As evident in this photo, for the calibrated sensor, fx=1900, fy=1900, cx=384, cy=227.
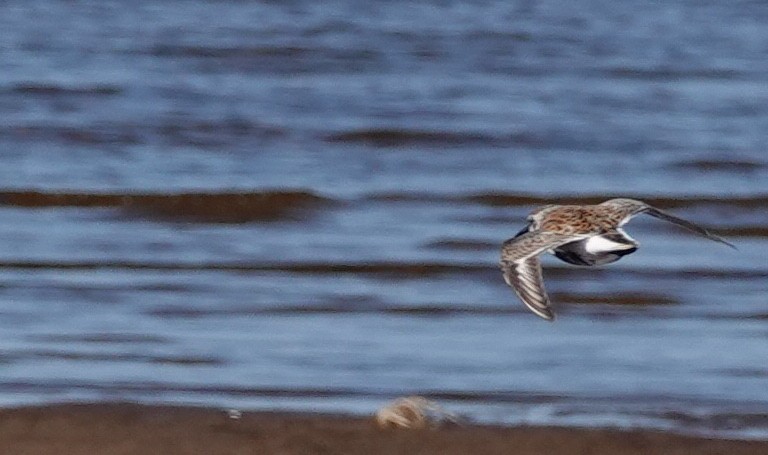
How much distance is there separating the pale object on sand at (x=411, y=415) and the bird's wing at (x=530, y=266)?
1.89 ft

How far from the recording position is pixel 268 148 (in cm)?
1061

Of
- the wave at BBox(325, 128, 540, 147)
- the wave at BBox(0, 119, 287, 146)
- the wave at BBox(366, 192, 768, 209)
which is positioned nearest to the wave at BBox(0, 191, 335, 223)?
the wave at BBox(366, 192, 768, 209)

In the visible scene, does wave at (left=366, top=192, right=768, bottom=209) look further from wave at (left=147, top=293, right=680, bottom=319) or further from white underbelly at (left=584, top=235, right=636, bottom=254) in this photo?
white underbelly at (left=584, top=235, right=636, bottom=254)

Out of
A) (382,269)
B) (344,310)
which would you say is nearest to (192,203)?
(382,269)

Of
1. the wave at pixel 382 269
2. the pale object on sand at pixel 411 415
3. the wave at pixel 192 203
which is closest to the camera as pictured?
the pale object on sand at pixel 411 415

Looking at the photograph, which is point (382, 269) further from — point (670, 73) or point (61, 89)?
point (670, 73)

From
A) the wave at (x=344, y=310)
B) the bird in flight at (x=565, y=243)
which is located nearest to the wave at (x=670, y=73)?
the wave at (x=344, y=310)

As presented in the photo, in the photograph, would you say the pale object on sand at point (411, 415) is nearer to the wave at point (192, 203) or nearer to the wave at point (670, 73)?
the wave at point (192, 203)

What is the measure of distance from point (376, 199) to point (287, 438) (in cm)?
441

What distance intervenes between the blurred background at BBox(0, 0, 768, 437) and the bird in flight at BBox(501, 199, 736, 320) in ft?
2.28

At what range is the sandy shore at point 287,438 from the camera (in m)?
4.68

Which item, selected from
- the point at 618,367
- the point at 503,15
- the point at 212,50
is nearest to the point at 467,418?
the point at 618,367

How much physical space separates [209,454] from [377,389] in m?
1.13

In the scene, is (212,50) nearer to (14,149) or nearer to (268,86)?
(268,86)
